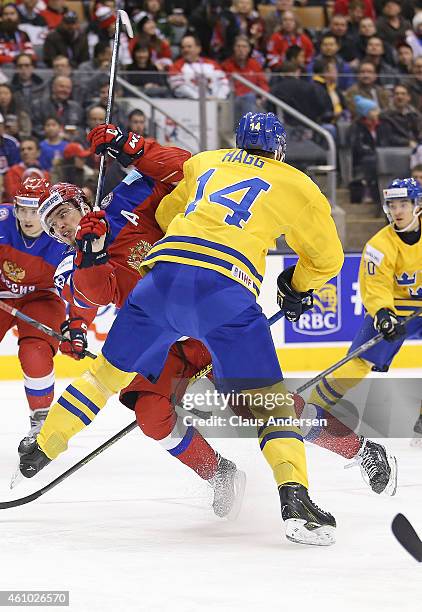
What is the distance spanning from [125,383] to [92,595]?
780 millimetres

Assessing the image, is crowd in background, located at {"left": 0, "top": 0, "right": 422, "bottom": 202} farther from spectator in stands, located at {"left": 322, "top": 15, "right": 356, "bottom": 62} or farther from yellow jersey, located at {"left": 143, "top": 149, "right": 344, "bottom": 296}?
yellow jersey, located at {"left": 143, "top": 149, "right": 344, "bottom": 296}

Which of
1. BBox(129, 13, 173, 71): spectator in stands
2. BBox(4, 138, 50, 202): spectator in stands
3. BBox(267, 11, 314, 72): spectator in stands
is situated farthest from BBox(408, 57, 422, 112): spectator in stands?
BBox(4, 138, 50, 202): spectator in stands

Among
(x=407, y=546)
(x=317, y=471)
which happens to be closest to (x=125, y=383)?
(x=407, y=546)

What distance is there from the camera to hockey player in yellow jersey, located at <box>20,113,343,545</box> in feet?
9.67

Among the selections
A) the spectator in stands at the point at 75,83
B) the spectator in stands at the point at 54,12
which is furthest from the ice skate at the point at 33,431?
the spectator in stands at the point at 54,12

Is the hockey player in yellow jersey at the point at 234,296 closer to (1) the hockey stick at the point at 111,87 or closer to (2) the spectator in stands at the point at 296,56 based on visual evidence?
(1) the hockey stick at the point at 111,87

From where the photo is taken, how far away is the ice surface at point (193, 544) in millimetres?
2510

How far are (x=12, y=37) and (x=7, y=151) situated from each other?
1.52 meters

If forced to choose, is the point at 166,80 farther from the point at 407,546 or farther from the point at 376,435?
the point at 407,546

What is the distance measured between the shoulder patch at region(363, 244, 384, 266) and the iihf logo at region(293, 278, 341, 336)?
1.69 m

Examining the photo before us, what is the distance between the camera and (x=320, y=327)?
6598mm

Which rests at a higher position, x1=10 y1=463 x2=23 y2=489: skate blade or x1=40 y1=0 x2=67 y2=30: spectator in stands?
x1=40 y1=0 x2=67 y2=30: spectator in stands

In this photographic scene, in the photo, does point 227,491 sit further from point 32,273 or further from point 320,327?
point 320,327

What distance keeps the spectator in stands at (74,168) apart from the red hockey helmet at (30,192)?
221 cm
